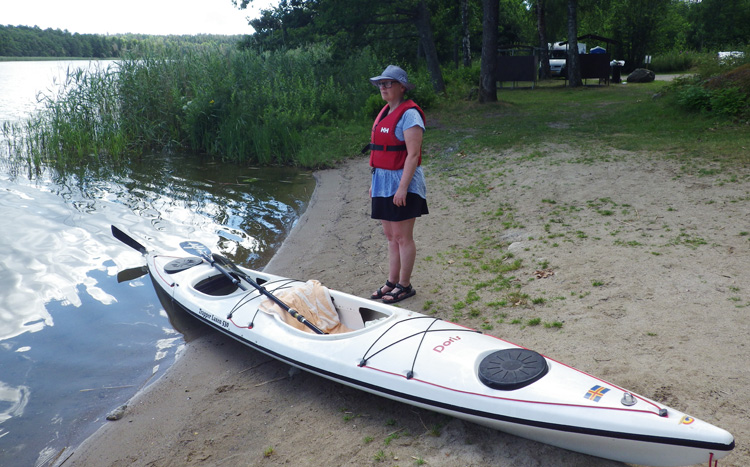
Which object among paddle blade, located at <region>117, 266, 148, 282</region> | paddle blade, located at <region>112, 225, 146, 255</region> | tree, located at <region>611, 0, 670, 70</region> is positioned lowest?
paddle blade, located at <region>117, 266, 148, 282</region>

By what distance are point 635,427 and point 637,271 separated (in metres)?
2.37

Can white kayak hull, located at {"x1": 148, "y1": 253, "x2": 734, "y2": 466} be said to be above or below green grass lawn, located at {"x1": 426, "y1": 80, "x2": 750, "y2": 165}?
below

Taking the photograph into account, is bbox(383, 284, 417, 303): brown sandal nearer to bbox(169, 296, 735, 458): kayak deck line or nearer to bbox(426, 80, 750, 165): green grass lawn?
bbox(169, 296, 735, 458): kayak deck line

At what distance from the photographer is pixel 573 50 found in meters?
19.4

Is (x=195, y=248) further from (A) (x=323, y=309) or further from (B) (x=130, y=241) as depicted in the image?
(A) (x=323, y=309)

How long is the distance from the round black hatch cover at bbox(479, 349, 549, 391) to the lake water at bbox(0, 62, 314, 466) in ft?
9.27

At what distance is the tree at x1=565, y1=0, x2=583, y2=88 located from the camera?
18.8 m

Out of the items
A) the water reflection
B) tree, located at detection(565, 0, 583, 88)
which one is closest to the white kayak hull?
the water reflection

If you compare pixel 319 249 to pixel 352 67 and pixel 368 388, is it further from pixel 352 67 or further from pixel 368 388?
pixel 352 67

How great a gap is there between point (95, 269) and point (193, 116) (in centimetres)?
745

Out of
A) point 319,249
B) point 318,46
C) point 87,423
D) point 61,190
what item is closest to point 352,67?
point 318,46

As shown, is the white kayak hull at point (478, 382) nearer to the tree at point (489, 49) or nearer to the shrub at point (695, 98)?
the shrub at point (695, 98)

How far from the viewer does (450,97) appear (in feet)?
54.7

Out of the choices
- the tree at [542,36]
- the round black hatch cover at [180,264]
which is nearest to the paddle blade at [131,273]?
the round black hatch cover at [180,264]
